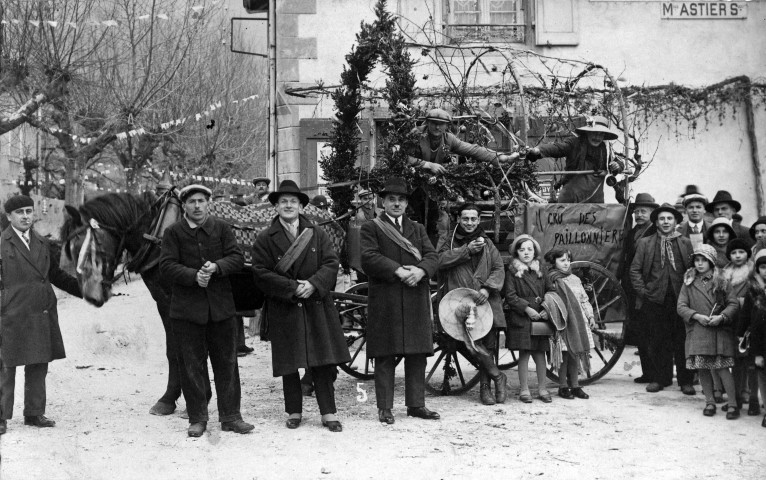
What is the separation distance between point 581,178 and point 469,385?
2403 millimetres

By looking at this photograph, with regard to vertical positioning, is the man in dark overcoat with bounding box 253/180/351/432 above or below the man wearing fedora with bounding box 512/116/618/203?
below

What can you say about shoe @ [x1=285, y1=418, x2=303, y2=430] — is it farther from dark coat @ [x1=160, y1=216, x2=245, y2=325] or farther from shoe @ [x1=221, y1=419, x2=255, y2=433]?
dark coat @ [x1=160, y1=216, x2=245, y2=325]

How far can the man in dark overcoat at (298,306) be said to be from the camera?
6617 millimetres

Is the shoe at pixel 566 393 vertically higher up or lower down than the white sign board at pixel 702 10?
lower down

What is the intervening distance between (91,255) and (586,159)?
15.7 ft

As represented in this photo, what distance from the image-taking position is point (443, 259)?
301 inches

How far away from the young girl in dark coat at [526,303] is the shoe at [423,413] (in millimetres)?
1063

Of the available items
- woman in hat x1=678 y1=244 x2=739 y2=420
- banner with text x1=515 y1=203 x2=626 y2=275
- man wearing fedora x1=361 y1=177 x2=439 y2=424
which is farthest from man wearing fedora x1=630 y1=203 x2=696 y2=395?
man wearing fedora x1=361 y1=177 x2=439 y2=424

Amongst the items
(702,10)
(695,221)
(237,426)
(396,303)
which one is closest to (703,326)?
(695,221)

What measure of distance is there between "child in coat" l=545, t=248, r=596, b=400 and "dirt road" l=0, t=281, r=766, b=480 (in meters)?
0.23

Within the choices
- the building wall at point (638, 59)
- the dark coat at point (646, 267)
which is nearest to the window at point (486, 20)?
the building wall at point (638, 59)

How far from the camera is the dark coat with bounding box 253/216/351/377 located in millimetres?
6613

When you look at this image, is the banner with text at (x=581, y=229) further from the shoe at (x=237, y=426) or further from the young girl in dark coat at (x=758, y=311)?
the shoe at (x=237, y=426)

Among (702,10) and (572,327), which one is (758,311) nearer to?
(572,327)
